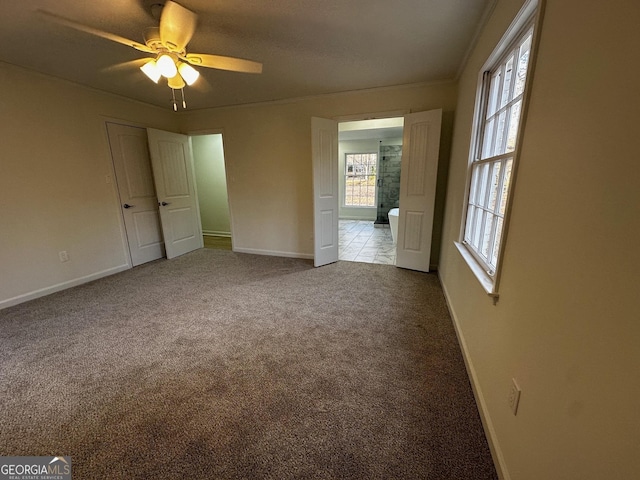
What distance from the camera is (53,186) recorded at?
2996 millimetres

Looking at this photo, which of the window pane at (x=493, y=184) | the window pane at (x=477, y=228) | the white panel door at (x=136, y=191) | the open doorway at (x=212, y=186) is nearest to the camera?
the window pane at (x=493, y=184)

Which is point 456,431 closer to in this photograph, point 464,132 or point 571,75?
point 571,75

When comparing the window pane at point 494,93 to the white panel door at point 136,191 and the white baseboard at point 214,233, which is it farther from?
the white baseboard at point 214,233

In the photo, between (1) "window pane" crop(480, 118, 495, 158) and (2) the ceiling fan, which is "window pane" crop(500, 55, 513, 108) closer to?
(1) "window pane" crop(480, 118, 495, 158)

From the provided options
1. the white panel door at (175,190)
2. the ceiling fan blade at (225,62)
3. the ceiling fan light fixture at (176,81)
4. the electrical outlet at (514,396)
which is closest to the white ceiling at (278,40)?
the ceiling fan blade at (225,62)

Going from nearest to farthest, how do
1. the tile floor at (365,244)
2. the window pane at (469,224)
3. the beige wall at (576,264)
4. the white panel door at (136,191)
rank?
1. the beige wall at (576,264)
2. the window pane at (469,224)
3. the white panel door at (136,191)
4. the tile floor at (365,244)

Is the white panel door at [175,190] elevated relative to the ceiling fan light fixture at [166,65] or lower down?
lower down

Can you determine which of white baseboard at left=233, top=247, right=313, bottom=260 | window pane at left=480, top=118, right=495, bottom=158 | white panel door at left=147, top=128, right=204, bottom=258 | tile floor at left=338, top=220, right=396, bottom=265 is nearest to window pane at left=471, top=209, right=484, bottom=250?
window pane at left=480, top=118, right=495, bottom=158

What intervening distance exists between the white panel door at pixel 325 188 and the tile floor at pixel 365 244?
1.66 ft

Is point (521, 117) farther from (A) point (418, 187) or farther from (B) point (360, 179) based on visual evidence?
(B) point (360, 179)

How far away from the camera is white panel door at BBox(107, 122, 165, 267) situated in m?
3.69

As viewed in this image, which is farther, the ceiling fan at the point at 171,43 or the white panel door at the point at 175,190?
the white panel door at the point at 175,190

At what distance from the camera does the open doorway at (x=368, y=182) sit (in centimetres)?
634

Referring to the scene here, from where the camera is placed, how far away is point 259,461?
122cm
